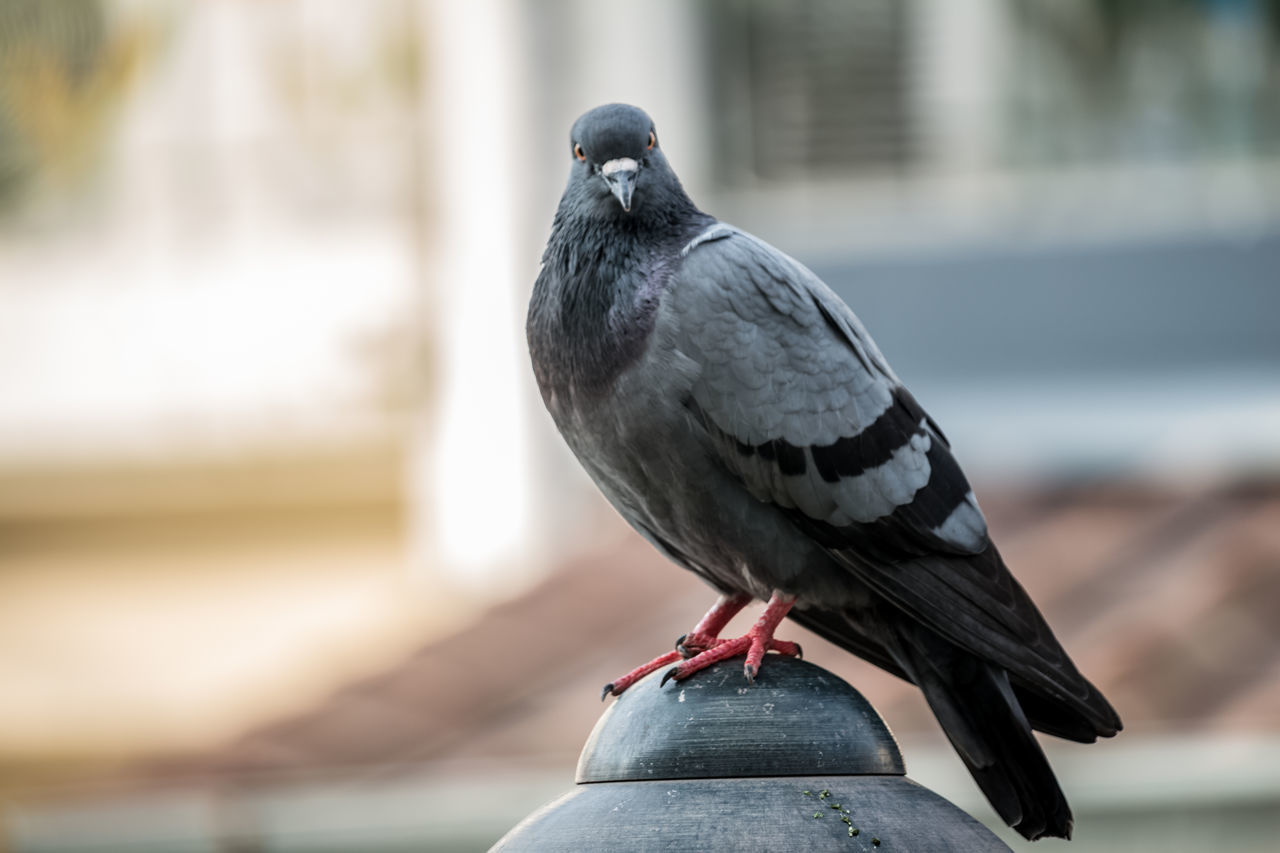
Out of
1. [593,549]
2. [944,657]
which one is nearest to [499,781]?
[593,549]

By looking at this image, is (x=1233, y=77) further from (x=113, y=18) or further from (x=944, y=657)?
(x=944, y=657)

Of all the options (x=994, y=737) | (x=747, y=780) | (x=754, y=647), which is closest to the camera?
(x=747, y=780)

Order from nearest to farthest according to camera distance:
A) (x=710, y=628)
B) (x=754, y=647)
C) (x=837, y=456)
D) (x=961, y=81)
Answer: (x=754, y=647) → (x=837, y=456) → (x=710, y=628) → (x=961, y=81)

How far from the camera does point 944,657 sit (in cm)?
334

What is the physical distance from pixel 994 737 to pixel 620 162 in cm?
129

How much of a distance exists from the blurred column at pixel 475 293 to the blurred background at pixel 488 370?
0.03 metres

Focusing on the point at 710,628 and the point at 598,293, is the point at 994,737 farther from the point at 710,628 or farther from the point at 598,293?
the point at 598,293

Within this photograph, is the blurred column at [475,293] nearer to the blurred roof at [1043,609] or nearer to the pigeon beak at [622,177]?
the blurred roof at [1043,609]

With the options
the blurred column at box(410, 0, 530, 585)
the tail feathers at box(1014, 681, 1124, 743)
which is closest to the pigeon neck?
the tail feathers at box(1014, 681, 1124, 743)

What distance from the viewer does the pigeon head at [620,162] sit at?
3451mm

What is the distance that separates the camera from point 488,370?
10.0 m

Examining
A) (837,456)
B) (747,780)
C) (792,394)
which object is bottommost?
(747,780)

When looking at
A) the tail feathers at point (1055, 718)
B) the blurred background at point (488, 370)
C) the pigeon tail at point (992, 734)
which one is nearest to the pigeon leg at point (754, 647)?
the pigeon tail at point (992, 734)

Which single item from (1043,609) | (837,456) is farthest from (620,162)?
(1043,609)
